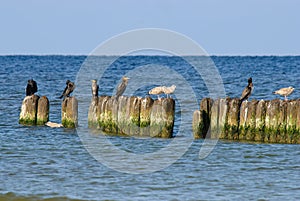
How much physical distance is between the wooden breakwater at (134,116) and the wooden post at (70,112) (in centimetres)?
64

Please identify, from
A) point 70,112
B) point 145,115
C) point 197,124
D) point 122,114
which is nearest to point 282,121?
point 197,124

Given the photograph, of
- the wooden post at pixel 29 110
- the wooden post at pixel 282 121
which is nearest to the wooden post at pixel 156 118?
the wooden post at pixel 282 121

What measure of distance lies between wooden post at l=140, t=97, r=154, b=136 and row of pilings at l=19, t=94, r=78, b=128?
8.50 ft

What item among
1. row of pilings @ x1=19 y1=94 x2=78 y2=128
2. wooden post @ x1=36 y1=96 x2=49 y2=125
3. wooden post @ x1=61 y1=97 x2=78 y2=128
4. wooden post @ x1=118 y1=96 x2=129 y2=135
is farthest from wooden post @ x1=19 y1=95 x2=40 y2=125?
wooden post @ x1=118 y1=96 x2=129 y2=135

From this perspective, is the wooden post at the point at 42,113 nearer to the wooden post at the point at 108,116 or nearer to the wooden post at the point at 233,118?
the wooden post at the point at 108,116

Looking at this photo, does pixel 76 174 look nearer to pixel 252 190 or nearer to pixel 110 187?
pixel 110 187

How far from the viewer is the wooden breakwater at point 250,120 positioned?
17938 mm

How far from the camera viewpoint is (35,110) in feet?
72.2

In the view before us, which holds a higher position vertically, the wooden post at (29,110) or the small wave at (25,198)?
the wooden post at (29,110)

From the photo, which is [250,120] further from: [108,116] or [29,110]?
[29,110]

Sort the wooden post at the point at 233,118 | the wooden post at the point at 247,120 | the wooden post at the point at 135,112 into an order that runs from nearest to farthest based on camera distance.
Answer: the wooden post at the point at 247,120 → the wooden post at the point at 233,118 → the wooden post at the point at 135,112

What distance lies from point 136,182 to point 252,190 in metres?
2.22

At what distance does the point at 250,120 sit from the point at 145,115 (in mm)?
2755

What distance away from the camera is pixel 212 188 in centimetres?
1369
